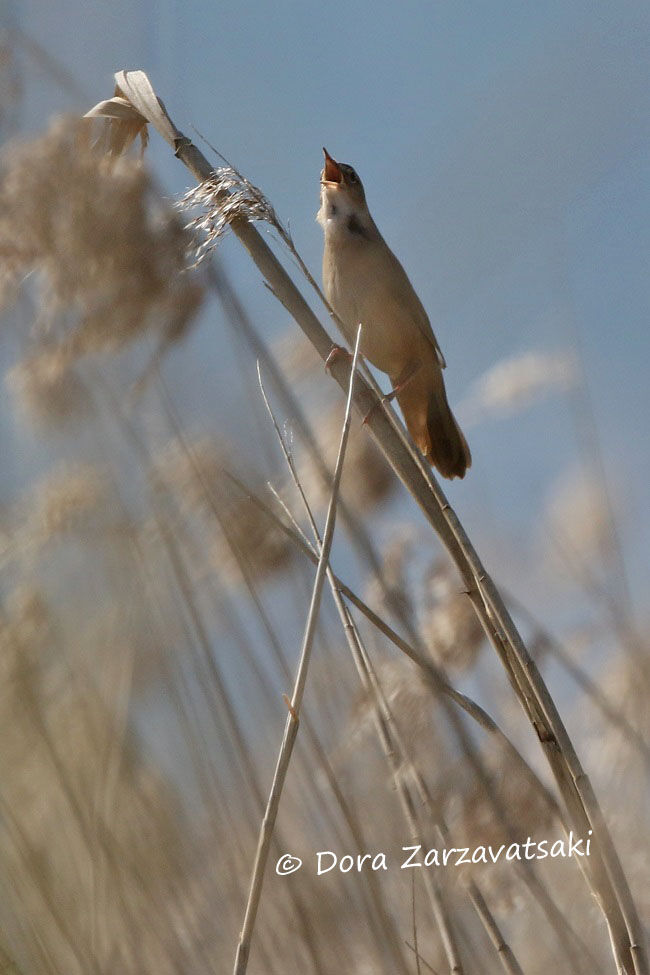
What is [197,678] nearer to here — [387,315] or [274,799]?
[274,799]

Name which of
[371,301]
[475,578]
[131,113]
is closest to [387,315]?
[371,301]

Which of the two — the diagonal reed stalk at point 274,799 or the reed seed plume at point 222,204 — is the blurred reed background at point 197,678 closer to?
the reed seed plume at point 222,204

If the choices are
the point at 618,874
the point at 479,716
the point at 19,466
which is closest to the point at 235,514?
the point at 19,466

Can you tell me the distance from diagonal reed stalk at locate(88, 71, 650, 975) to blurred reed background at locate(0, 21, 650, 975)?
13 cm

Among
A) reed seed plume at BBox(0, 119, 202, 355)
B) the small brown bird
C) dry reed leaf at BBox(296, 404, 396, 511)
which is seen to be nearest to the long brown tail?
the small brown bird

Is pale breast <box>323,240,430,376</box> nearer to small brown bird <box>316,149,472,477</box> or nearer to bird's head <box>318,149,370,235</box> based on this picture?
small brown bird <box>316,149,472,477</box>

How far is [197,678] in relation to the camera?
5.40 feet

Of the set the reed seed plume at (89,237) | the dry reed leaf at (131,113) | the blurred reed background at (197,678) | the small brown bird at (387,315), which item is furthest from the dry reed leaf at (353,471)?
the dry reed leaf at (131,113)

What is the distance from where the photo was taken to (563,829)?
1223 mm

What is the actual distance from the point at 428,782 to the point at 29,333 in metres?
0.97
